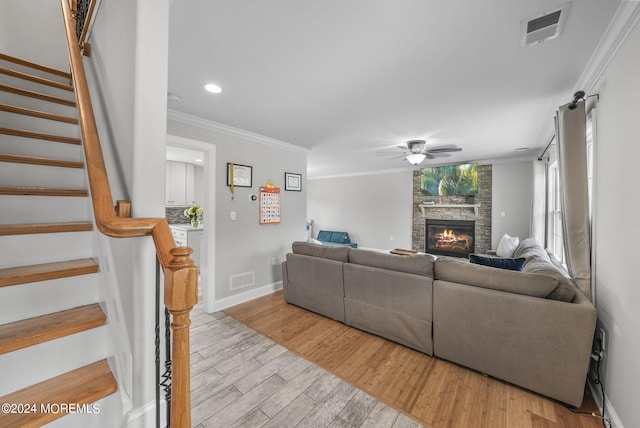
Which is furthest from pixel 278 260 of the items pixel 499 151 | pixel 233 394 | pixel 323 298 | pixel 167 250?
pixel 499 151

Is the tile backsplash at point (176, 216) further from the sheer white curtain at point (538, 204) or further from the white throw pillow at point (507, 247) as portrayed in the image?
the sheer white curtain at point (538, 204)

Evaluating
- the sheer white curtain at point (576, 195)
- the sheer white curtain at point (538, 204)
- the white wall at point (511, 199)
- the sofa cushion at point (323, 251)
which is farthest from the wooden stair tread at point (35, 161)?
the white wall at point (511, 199)

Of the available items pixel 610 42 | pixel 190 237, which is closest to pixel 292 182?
pixel 190 237

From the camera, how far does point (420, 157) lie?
158 inches

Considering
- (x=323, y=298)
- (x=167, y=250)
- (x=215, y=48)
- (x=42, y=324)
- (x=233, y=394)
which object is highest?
(x=215, y=48)

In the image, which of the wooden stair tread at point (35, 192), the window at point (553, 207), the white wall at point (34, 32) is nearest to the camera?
the wooden stair tread at point (35, 192)

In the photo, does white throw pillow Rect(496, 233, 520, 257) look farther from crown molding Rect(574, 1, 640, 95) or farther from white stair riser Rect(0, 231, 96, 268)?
white stair riser Rect(0, 231, 96, 268)

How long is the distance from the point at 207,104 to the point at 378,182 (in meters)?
5.41

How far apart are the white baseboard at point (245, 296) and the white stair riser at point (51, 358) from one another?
214cm

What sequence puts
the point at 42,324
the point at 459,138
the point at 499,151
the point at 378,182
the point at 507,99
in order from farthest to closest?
the point at 378,182 → the point at 499,151 → the point at 459,138 → the point at 507,99 → the point at 42,324

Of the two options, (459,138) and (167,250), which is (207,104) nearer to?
(167,250)

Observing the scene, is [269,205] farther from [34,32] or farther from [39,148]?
[34,32]

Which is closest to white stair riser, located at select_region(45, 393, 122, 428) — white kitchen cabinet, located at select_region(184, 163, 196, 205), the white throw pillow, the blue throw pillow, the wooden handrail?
the wooden handrail

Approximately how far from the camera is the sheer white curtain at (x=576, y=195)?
6.41 ft
